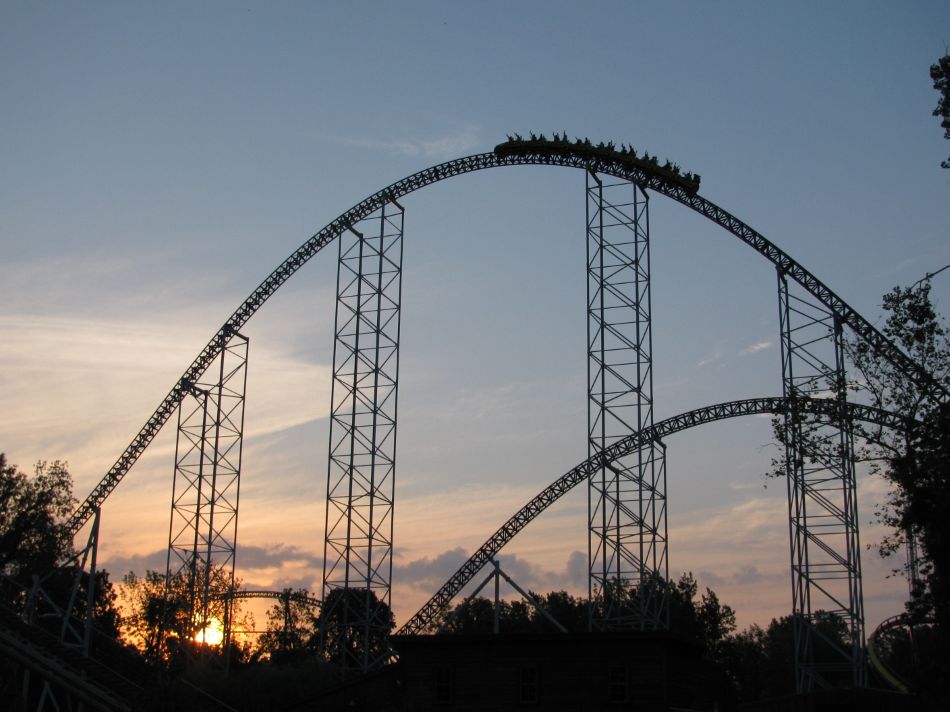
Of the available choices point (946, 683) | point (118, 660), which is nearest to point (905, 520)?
point (946, 683)

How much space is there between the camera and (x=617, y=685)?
28297mm

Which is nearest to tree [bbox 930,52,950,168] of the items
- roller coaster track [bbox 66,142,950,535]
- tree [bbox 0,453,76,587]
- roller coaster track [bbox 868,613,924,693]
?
roller coaster track [bbox 66,142,950,535]

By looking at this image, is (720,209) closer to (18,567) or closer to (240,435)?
(240,435)

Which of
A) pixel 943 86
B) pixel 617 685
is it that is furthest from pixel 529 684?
pixel 943 86

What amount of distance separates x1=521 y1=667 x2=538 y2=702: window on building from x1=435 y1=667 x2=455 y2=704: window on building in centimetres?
197

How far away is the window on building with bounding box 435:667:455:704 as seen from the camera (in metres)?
29.8

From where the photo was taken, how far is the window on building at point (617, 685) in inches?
1111

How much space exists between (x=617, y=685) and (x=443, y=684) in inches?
187

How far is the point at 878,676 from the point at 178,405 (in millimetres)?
31523

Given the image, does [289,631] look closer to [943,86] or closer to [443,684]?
[443,684]

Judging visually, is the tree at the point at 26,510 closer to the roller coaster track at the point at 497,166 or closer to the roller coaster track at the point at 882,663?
the roller coaster track at the point at 497,166

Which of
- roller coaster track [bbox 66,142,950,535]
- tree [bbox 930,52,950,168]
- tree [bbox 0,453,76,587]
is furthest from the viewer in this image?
tree [bbox 0,453,76,587]

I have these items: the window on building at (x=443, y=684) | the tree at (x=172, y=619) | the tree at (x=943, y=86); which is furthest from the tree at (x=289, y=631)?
the tree at (x=943, y=86)

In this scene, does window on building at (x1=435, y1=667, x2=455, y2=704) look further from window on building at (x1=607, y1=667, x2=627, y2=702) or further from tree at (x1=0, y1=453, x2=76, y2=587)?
tree at (x1=0, y1=453, x2=76, y2=587)
